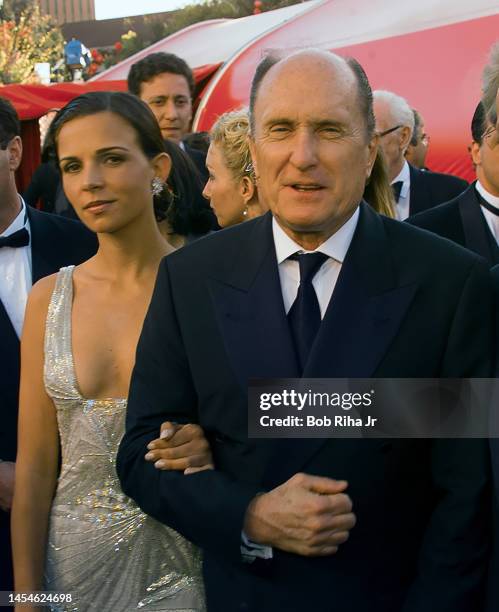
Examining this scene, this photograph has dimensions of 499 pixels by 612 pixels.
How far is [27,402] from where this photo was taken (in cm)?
243

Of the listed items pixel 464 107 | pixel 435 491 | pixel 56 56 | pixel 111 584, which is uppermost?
pixel 56 56

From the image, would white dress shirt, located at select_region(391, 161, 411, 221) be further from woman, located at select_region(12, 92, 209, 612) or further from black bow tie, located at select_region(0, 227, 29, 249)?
woman, located at select_region(12, 92, 209, 612)

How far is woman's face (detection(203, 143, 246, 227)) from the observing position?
3.24 meters

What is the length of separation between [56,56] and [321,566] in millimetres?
38083

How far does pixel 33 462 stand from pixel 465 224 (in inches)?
62.7

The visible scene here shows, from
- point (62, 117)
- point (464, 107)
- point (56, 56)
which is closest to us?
point (62, 117)

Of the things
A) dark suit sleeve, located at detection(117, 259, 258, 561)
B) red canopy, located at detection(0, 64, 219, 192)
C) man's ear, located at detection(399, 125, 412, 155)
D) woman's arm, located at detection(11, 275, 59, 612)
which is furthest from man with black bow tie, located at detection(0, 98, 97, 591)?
red canopy, located at detection(0, 64, 219, 192)

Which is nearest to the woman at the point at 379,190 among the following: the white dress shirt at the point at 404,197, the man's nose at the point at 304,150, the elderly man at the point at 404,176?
the man's nose at the point at 304,150

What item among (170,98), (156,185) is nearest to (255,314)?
(156,185)

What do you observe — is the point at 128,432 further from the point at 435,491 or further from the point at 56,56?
the point at 56,56

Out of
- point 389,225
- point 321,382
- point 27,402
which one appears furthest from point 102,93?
Answer: point 321,382

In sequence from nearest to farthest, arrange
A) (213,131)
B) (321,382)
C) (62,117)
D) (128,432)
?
1. (321,382)
2. (128,432)
3. (62,117)
4. (213,131)

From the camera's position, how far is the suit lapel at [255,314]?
1838 millimetres

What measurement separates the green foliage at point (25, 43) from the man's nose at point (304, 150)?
28318 millimetres
